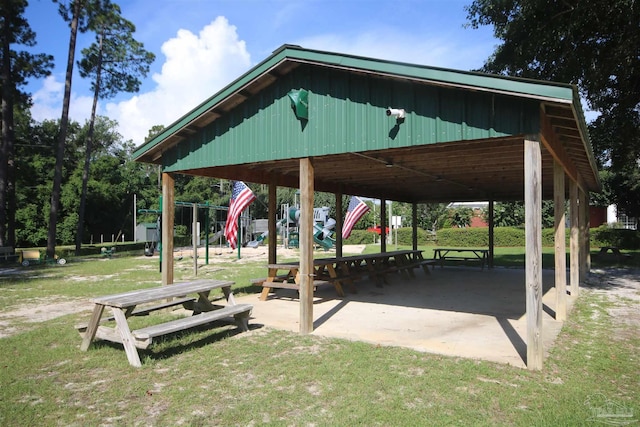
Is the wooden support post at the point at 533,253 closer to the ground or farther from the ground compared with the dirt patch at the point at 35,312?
farther from the ground

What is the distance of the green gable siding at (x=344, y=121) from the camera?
4.88m

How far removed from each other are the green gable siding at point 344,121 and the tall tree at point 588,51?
7.52m

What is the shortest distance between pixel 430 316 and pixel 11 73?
77.0 feet

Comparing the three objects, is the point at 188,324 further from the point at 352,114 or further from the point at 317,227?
the point at 317,227

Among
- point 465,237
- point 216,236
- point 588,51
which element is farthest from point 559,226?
point 216,236

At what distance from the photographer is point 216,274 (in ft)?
45.5

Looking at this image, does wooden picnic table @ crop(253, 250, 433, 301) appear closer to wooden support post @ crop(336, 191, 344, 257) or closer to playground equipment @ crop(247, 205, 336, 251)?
wooden support post @ crop(336, 191, 344, 257)

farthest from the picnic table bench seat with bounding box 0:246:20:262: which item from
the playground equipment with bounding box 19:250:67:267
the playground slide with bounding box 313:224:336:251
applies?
the playground slide with bounding box 313:224:336:251

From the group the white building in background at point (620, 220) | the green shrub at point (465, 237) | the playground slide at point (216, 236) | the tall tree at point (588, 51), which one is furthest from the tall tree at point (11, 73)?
the white building in background at point (620, 220)

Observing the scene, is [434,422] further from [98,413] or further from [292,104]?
[292,104]

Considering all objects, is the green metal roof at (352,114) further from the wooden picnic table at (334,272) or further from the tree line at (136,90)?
the tree line at (136,90)

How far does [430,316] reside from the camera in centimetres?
721

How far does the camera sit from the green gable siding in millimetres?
4883

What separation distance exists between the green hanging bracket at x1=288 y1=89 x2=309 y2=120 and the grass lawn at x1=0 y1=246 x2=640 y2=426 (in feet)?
10.2
